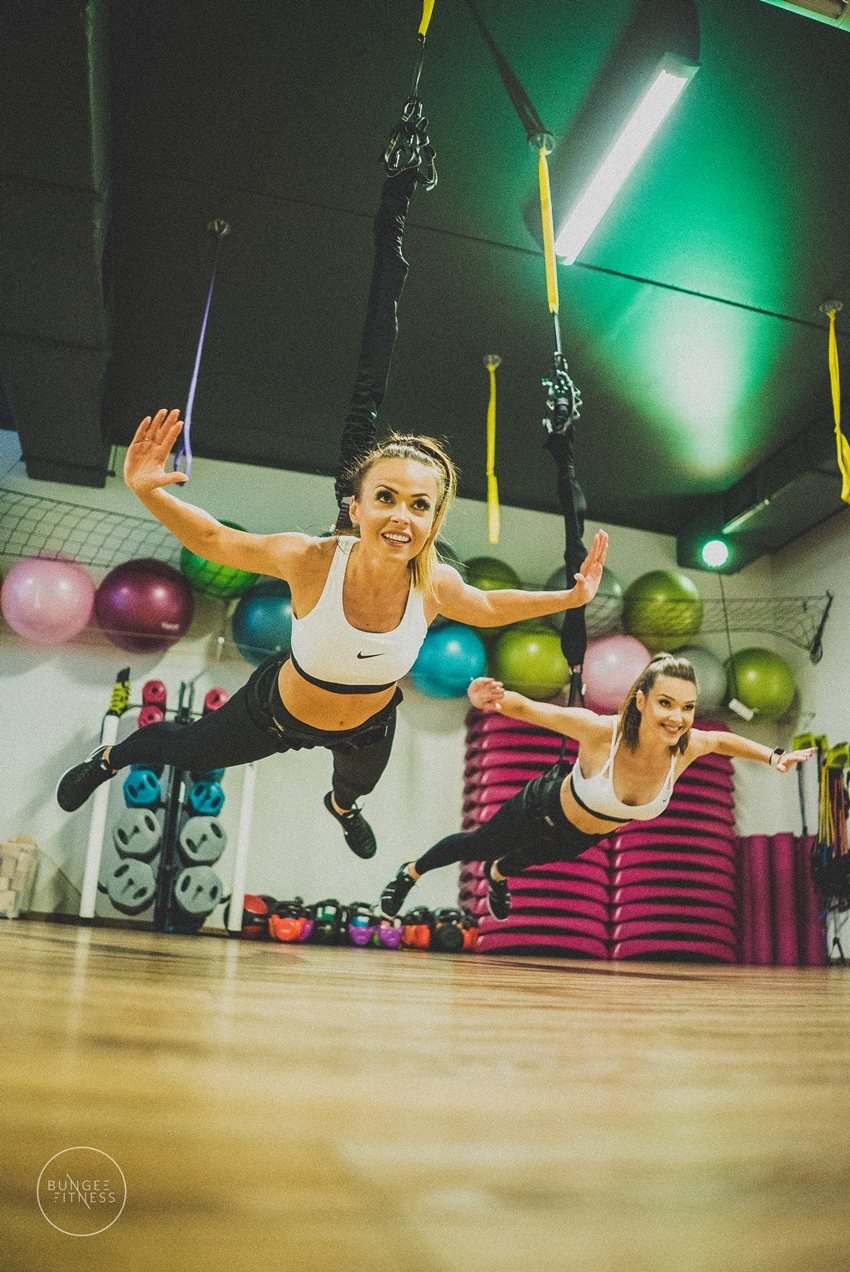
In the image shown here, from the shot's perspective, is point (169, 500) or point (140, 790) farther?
point (140, 790)

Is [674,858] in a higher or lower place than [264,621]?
lower

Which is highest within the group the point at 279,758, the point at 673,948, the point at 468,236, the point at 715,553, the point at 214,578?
the point at 468,236

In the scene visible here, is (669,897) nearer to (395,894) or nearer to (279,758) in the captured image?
(395,894)

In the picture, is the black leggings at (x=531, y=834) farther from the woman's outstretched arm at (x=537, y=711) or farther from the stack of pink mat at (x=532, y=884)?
the stack of pink mat at (x=532, y=884)

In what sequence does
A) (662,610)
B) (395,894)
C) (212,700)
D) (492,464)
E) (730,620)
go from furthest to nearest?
(730,620), (662,610), (212,700), (492,464), (395,894)

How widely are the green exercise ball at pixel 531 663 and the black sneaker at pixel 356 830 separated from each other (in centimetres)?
198

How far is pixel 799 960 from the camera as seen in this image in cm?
538

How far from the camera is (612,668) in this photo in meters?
5.14

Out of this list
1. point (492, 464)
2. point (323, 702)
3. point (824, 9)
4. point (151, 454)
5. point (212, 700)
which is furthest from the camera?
point (212, 700)

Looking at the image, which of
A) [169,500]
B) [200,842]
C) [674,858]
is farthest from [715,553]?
[169,500]

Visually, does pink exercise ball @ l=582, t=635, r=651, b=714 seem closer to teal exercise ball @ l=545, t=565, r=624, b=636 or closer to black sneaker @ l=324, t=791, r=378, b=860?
teal exercise ball @ l=545, t=565, r=624, b=636

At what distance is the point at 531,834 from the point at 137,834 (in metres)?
→ 2.27

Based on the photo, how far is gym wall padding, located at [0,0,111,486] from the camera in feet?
9.22

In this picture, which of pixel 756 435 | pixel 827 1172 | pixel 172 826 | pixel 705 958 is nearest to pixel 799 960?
pixel 705 958
